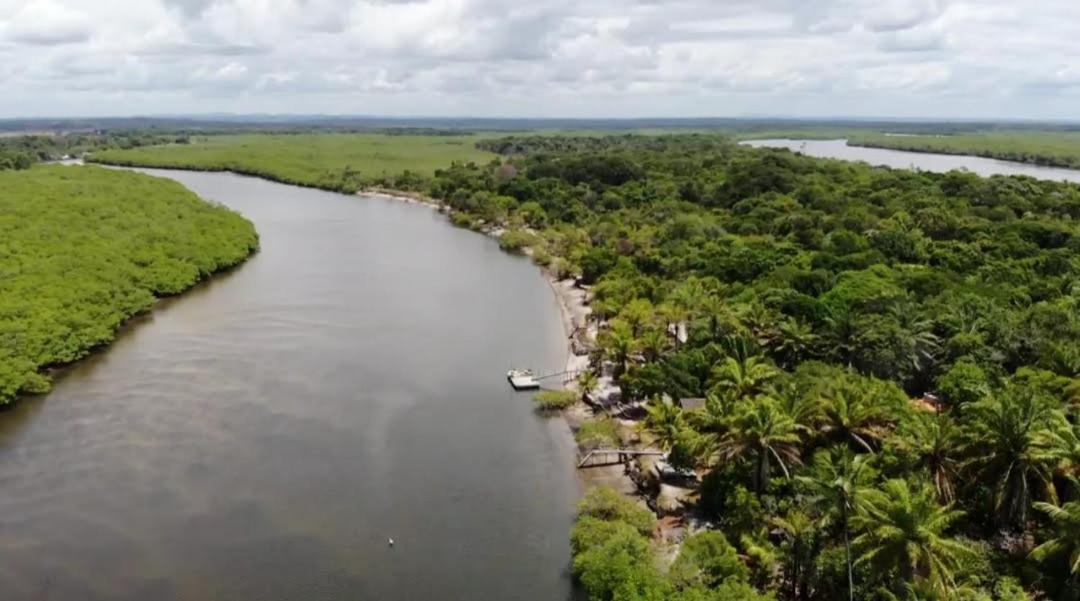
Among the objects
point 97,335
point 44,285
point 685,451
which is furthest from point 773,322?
point 44,285

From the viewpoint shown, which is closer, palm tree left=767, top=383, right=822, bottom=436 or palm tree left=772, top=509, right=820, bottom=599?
palm tree left=772, top=509, right=820, bottom=599

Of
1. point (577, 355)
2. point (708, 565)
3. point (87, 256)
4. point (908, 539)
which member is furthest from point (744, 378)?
point (87, 256)

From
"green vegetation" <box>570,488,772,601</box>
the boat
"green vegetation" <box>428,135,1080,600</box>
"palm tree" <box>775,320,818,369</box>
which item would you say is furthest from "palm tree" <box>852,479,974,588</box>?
the boat

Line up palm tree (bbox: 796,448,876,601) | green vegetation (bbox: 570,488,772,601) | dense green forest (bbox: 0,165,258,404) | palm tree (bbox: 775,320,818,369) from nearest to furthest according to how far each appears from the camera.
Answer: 1. palm tree (bbox: 796,448,876,601)
2. green vegetation (bbox: 570,488,772,601)
3. palm tree (bbox: 775,320,818,369)
4. dense green forest (bbox: 0,165,258,404)

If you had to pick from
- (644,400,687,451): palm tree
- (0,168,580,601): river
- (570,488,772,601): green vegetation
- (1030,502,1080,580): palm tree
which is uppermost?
(1030,502,1080,580): palm tree

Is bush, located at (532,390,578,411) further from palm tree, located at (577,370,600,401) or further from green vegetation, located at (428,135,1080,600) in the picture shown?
green vegetation, located at (428,135,1080,600)

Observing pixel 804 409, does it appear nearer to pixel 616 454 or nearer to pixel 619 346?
pixel 616 454
